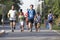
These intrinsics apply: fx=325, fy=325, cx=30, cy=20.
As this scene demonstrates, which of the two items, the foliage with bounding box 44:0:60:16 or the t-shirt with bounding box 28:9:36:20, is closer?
the t-shirt with bounding box 28:9:36:20

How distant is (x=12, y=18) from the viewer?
858 inches

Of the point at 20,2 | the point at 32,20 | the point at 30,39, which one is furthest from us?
the point at 20,2

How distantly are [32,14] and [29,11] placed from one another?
0.96 feet

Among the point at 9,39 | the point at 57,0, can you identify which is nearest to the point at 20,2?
the point at 57,0

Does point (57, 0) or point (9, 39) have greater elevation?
point (57, 0)

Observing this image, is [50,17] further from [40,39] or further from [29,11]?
[40,39]

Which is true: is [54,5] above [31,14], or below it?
above

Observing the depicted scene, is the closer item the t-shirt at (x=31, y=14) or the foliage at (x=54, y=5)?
the t-shirt at (x=31, y=14)

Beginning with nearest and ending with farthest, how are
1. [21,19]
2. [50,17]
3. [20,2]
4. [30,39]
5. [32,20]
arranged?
[30,39] < [32,20] < [21,19] < [50,17] < [20,2]

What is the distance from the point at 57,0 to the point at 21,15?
6.67m

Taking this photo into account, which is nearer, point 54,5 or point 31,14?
point 31,14

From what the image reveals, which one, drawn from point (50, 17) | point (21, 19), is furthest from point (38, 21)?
point (50, 17)

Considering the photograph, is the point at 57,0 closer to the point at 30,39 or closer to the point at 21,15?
the point at 21,15

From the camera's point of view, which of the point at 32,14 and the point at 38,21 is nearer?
the point at 32,14
